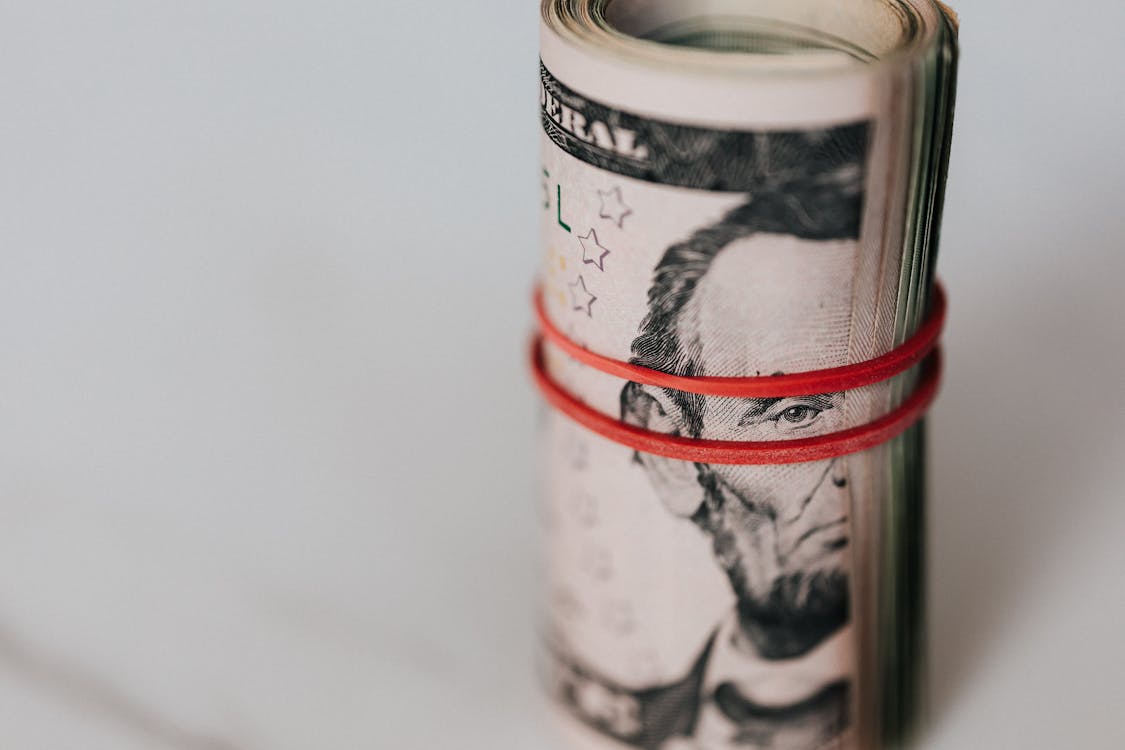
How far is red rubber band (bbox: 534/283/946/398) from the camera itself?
0.56m

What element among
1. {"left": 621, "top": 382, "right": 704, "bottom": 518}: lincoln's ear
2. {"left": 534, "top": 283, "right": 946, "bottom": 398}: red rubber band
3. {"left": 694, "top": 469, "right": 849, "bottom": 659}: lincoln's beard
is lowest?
{"left": 694, "top": 469, "right": 849, "bottom": 659}: lincoln's beard

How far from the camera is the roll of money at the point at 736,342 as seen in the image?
507 millimetres

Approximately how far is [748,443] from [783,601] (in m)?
0.09

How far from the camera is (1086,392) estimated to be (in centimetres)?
92

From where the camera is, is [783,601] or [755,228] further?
[783,601]

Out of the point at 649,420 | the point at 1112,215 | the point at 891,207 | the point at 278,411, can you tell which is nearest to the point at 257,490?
the point at 278,411

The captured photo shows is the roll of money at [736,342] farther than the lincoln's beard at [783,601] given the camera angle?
No

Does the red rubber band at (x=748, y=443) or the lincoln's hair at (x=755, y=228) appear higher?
the lincoln's hair at (x=755, y=228)

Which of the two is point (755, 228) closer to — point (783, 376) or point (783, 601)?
point (783, 376)

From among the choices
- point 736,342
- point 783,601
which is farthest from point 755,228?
point 783,601

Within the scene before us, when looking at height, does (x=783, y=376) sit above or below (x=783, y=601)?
above

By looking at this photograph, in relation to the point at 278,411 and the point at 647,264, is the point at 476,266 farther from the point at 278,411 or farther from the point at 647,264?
the point at 647,264

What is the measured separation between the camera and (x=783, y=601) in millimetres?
626

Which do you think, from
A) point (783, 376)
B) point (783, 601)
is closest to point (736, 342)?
point (783, 376)
